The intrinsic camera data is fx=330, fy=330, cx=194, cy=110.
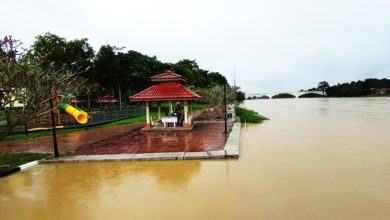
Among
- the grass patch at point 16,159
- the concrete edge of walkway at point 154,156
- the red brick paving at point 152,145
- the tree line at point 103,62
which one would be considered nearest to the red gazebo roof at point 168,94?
the red brick paving at point 152,145

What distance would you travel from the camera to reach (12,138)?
17562 millimetres

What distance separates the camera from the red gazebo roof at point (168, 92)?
18234 millimetres

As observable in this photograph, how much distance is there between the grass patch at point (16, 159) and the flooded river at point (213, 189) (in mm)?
835

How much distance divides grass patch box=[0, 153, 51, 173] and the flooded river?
0.83 meters

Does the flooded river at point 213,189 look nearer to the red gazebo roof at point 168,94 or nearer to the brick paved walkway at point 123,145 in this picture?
the brick paved walkway at point 123,145

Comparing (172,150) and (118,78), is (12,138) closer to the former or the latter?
(172,150)

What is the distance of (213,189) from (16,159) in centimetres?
762

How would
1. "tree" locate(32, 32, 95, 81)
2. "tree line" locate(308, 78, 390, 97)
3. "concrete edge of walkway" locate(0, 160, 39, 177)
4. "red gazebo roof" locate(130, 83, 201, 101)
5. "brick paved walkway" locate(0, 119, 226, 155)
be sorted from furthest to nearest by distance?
"tree line" locate(308, 78, 390, 97) → "tree" locate(32, 32, 95, 81) → "red gazebo roof" locate(130, 83, 201, 101) → "brick paved walkway" locate(0, 119, 226, 155) → "concrete edge of walkway" locate(0, 160, 39, 177)

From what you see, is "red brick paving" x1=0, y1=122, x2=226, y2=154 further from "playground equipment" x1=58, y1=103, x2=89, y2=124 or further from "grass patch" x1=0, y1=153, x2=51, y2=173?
"playground equipment" x1=58, y1=103, x2=89, y2=124

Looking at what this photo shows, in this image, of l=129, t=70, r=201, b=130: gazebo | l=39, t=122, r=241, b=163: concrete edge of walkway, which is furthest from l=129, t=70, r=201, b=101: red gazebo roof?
l=39, t=122, r=241, b=163: concrete edge of walkway

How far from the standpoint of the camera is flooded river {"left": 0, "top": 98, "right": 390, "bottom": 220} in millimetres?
5969

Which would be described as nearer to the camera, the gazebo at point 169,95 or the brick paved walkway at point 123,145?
the brick paved walkway at point 123,145

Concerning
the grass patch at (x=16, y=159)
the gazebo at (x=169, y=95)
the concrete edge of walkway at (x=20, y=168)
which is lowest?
the concrete edge of walkway at (x=20, y=168)

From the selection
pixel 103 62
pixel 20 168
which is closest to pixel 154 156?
pixel 20 168
